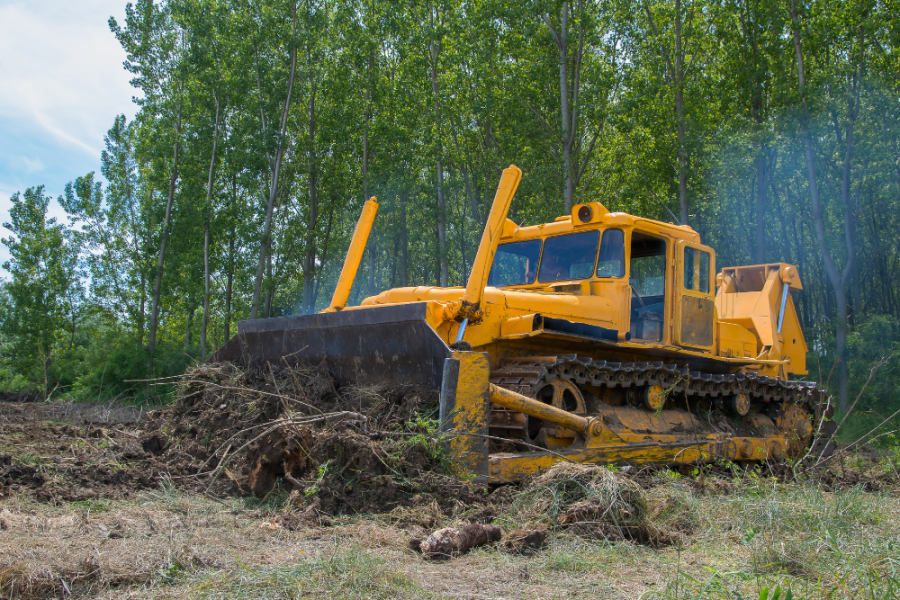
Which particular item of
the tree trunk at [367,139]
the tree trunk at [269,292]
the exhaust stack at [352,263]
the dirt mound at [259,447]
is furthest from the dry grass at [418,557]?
the tree trunk at [269,292]

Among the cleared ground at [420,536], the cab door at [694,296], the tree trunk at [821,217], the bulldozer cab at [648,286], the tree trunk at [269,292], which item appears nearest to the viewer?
the cleared ground at [420,536]

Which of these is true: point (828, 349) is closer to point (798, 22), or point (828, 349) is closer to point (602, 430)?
point (798, 22)

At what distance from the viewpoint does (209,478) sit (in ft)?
20.1

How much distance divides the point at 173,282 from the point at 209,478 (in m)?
21.7

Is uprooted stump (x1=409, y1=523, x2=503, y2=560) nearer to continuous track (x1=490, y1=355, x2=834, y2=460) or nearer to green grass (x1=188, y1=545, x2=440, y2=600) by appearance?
green grass (x1=188, y1=545, x2=440, y2=600)

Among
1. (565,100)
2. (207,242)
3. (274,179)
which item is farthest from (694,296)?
(207,242)

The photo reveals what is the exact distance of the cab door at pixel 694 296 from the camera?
332 inches

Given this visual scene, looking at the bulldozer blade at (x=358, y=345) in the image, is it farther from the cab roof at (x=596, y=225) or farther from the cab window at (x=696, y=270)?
the cab window at (x=696, y=270)

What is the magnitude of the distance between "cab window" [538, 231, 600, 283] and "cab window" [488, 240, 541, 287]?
13cm

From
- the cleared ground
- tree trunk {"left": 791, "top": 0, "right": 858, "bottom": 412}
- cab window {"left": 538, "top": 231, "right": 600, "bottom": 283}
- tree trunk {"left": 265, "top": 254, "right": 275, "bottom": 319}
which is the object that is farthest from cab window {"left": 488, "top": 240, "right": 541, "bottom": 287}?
tree trunk {"left": 265, "top": 254, "right": 275, "bottom": 319}

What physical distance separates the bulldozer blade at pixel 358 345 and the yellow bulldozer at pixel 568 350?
0.02 m

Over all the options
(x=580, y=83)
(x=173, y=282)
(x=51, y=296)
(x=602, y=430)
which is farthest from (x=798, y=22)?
(x=51, y=296)

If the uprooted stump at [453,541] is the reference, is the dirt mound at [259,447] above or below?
above

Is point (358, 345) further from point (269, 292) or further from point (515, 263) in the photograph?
point (269, 292)
